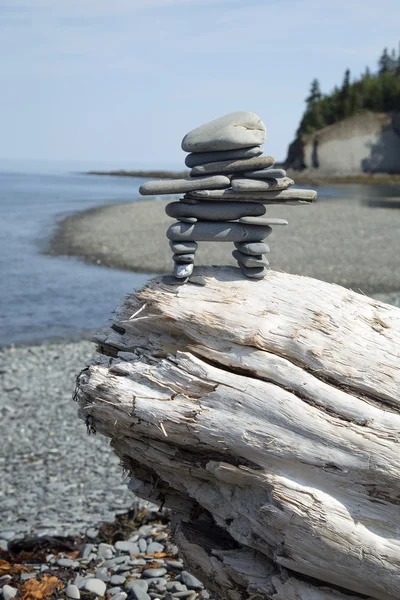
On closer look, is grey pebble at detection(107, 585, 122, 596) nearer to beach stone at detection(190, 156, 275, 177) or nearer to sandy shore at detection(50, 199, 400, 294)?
beach stone at detection(190, 156, 275, 177)

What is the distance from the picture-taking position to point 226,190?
5.56 meters

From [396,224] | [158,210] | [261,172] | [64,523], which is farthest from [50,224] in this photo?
[261,172]

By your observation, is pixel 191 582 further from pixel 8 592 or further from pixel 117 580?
pixel 8 592

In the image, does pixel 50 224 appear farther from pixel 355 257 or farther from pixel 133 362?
pixel 133 362

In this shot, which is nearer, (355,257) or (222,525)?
(222,525)

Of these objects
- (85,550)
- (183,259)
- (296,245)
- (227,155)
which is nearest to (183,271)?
(183,259)

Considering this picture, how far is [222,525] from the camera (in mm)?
4984

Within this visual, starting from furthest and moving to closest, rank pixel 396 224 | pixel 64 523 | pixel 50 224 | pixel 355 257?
pixel 50 224
pixel 396 224
pixel 355 257
pixel 64 523

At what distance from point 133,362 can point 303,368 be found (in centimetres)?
129

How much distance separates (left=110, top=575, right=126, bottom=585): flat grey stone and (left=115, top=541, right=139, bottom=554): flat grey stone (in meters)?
0.65

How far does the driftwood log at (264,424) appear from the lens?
14.9 feet

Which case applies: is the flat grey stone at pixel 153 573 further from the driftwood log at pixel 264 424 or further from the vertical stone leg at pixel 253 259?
the vertical stone leg at pixel 253 259

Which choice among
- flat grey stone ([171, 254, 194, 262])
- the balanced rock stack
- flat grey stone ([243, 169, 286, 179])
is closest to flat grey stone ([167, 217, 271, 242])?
the balanced rock stack

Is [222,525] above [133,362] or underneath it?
underneath
